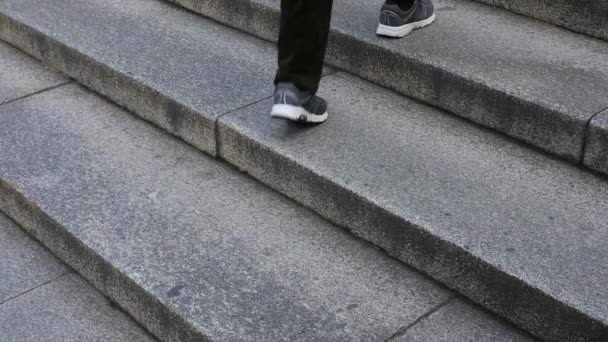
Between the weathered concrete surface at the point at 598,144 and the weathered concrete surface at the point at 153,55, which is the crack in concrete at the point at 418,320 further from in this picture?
the weathered concrete surface at the point at 153,55

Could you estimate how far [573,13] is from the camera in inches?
140

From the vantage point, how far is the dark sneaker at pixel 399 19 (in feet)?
11.7

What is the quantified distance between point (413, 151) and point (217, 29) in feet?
5.03

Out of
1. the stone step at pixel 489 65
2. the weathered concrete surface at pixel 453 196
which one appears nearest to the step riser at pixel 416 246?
the weathered concrete surface at pixel 453 196

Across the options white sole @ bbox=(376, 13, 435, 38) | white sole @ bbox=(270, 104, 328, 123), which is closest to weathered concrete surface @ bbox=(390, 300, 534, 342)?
white sole @ bbox=(270, 104, 328, 123)

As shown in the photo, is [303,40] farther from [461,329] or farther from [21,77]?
[21,77]

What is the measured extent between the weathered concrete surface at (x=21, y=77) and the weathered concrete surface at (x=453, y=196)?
1277 millimetres

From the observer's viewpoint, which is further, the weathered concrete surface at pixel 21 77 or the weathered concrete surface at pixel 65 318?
the weathered concrete surface at pixel 21 77

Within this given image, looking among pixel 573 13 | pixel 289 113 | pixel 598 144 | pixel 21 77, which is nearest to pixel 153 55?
pixel 21 77

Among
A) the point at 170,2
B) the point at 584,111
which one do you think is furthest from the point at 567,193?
the point at 170,2

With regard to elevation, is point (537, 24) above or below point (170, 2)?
above

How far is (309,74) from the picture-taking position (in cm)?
310

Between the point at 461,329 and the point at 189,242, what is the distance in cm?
99

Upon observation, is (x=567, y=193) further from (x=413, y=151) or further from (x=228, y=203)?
(x=228, y=203)
